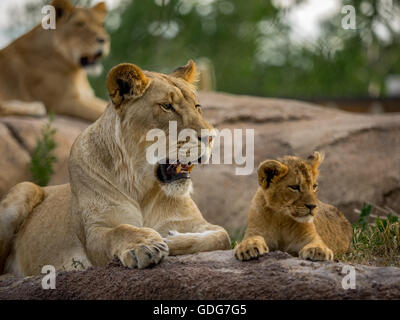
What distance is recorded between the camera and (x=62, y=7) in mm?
8039

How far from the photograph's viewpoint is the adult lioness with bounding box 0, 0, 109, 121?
8211 mm

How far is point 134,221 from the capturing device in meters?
4.02

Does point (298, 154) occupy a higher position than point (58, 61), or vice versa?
point (58, 61)

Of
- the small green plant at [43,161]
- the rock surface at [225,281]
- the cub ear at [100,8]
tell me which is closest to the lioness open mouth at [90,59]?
the cub ear at [100,8]

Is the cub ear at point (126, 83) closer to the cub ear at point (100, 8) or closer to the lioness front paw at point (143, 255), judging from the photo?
the lioness front paw at point (143, 255)

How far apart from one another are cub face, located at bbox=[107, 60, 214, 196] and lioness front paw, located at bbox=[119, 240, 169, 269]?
50 cm

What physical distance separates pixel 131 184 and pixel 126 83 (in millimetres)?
583

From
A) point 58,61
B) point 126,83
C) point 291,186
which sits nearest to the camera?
point 291,186

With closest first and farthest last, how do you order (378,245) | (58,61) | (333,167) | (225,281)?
(225,281) → (378,245) → (333,167) → (58,61)

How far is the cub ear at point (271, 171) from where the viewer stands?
387 cm

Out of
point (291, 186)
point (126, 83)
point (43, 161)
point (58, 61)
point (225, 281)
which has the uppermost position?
point (58, 61)

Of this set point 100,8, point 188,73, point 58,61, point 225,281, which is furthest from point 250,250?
point 100,8

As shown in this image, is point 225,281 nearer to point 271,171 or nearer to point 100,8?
point 271,171

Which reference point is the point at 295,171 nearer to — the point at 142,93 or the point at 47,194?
the point at 142,93
